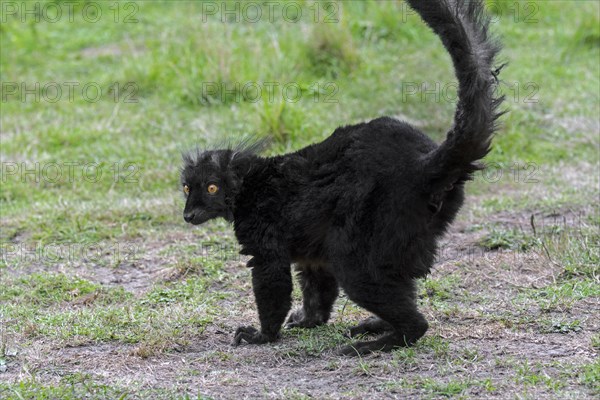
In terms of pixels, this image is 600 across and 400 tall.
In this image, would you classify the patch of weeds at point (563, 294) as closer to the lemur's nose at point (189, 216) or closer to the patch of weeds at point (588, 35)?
the lemur's nose at point (189, 216)

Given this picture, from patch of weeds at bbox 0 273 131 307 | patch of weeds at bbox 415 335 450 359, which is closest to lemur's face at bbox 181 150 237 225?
patch of weeds at bbox 0 273 131 307

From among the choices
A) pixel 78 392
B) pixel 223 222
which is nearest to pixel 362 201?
pixel 78 392

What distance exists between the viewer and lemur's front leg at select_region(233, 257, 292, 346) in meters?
5.54

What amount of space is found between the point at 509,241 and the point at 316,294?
2177mm

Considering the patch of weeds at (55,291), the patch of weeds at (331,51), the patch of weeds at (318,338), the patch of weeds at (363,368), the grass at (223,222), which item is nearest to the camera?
the patch of weeds at (363,368)

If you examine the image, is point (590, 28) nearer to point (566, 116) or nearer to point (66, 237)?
point (566, 116)

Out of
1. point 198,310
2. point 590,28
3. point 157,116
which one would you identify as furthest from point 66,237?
point 590,28

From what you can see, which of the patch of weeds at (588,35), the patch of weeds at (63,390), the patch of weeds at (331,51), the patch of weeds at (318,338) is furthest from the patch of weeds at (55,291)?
the patch of weeds at (588,35)

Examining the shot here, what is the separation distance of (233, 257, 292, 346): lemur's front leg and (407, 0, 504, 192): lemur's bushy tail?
1230 mm

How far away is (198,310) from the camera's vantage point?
20.5ft

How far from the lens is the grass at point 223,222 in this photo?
16.8 ft

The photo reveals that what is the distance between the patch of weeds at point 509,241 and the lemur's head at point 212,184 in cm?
242

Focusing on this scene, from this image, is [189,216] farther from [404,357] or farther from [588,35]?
[588,35]

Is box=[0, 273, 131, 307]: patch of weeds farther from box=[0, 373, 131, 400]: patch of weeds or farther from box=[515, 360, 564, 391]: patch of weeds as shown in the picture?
box=[515, 360, 564, 391]: patch of weeds
